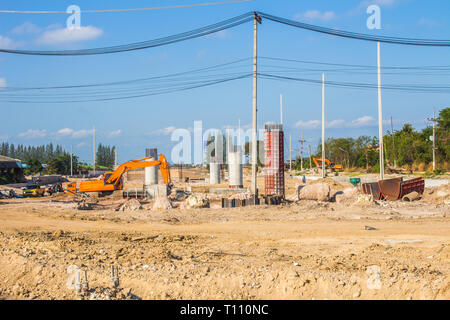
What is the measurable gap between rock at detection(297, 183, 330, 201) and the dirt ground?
3561 mm

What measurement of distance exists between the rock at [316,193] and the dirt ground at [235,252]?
3.56 metres

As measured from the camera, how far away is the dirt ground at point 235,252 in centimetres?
757

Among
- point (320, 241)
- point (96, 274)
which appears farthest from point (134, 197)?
point (96, 274)

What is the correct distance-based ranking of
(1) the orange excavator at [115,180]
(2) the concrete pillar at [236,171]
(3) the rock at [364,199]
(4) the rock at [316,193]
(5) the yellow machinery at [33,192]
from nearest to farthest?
(3) the rock at [364,199] < (4) the rock at [316,193] < (1) the orange excavator at [115,180] < (5) the yellow machinery at [33,192] < (2) the concrete pillar at [236,171]

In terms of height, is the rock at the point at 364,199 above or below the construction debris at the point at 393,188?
below

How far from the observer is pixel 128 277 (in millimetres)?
8062

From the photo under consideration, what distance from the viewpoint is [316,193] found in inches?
908

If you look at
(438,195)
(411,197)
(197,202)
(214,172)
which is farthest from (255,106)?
(214,172)

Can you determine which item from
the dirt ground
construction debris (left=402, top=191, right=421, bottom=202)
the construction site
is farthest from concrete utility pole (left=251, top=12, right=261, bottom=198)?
construction debris (left=402, top=191, right=421, bottom=202)

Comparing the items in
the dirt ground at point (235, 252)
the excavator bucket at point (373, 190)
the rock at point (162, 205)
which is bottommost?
the dirt ground at point (235, 252)

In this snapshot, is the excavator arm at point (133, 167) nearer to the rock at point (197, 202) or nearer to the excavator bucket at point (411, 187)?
the rock at point (197, 202)

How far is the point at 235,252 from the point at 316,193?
13.1 metres

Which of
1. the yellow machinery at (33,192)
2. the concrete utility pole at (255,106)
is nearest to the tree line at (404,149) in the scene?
the concrete utility pole at (255,106)
